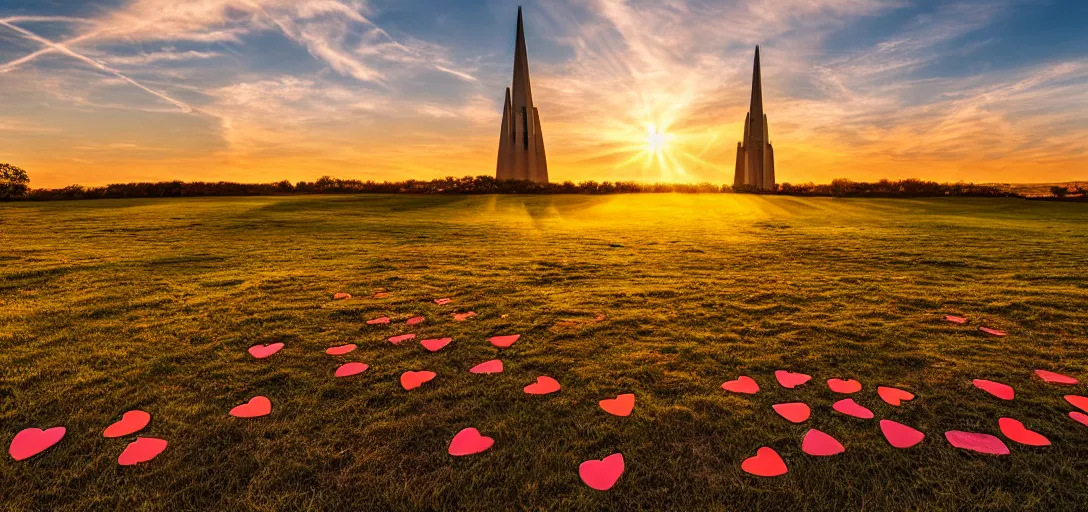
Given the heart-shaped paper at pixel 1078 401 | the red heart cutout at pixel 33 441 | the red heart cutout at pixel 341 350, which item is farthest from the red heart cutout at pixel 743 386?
the red heart cutout at pixel 33 441

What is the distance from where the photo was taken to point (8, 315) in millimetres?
4531

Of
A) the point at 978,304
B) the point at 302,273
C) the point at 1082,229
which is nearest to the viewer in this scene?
the point at 978,304

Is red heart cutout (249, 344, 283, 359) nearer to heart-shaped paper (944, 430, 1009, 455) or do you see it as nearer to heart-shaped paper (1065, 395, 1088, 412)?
heart-shaped paper (944, 430, 1009, 455)

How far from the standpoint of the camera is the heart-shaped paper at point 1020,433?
2316 millimetres

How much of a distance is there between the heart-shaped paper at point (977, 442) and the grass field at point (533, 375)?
0.07 m

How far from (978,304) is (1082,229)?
41.8 ft

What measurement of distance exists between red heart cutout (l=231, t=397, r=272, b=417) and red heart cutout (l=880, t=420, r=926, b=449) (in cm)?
323

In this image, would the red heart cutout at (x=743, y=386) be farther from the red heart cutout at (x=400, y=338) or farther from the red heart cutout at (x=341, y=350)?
the red heart cutout at (x=341, y=350)

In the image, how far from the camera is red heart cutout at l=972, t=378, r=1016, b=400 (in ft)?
9.21

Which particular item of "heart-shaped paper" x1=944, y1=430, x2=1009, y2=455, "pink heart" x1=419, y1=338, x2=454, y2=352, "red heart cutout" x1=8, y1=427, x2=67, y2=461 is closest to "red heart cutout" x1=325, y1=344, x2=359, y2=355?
"pink heart" x1=419, y1=338, x2=454, y2=352

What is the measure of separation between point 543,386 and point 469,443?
73 cm

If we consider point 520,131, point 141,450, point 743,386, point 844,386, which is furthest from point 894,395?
point 520,131

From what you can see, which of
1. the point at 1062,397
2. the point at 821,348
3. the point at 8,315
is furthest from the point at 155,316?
the point at 1062,397

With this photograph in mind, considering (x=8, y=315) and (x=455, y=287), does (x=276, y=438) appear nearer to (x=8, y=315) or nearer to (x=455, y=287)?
(x=455, y=287)
